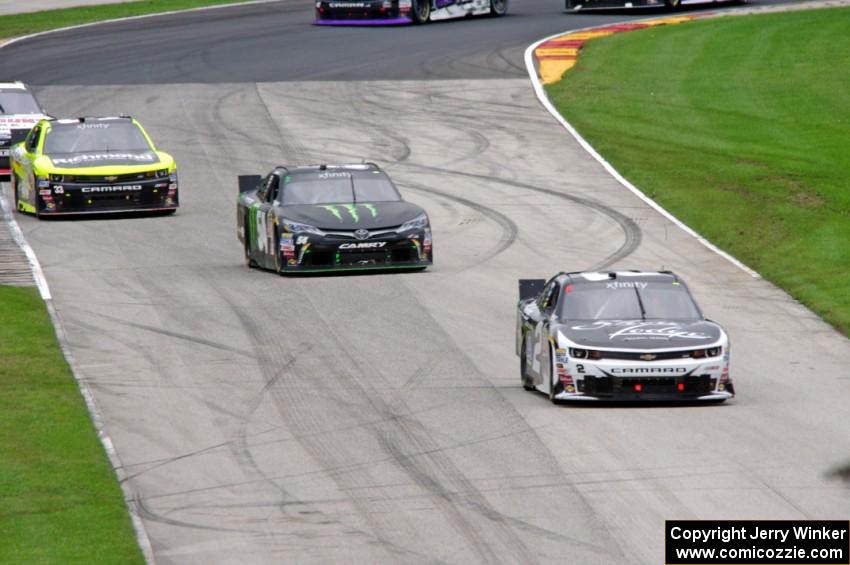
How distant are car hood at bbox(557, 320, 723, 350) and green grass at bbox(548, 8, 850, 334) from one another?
485cm

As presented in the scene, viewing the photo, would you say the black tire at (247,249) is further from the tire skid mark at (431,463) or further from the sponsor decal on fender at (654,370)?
the sponsor decal on fender at (654,370)

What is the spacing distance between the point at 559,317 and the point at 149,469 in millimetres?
4592

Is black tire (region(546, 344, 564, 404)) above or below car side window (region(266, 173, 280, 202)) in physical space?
above

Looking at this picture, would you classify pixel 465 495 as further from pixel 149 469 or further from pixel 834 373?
pixel 834 373

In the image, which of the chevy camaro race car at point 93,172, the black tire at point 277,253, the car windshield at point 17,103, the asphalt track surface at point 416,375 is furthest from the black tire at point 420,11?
the black tire at point 277,253

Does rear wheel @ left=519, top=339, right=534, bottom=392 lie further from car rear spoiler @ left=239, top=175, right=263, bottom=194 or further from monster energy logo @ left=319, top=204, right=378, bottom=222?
car rear spoiler @ left=239, top=175, right=263, bottom=194

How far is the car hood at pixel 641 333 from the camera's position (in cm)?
1579

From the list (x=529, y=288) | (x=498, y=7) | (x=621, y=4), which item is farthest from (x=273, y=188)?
(x=621, y=4)

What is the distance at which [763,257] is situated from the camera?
25.1 meters

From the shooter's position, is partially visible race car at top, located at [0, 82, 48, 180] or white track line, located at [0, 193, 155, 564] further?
partially visible race car at top, located at [0, 82, 48, 180]

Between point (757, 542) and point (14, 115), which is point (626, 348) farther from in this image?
point (14, 115)

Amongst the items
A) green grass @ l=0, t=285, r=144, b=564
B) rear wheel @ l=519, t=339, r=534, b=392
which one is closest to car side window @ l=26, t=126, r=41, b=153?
green grass @ l=0, t=285, r=144, b=564

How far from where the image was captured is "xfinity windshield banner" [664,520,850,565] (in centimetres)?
1086

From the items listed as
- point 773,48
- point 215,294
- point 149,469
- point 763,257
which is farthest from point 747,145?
point 149,469
